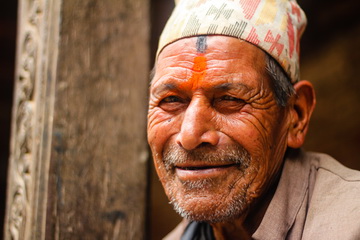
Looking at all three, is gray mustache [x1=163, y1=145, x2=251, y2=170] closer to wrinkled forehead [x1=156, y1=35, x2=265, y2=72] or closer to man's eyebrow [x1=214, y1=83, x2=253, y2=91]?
man's eyebrow [x1=214, y1=83, x2=253, y2=91]

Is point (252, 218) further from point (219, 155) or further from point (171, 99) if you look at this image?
point (171, 99)

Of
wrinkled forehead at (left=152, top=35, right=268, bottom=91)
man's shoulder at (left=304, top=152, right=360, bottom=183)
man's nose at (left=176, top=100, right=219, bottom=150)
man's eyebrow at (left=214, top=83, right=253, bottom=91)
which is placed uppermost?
wrinkled forehead at (left=152, top=35, right=268, bottom=91)

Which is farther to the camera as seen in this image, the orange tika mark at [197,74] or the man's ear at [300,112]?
the man's ear at [300,112]

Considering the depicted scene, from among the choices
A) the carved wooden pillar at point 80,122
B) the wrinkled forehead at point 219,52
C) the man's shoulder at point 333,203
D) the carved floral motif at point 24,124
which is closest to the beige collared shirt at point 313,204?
the man's shoulder at point 333,203

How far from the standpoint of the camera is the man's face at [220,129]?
Answer: 152cm

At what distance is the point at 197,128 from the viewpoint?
1.49 metres

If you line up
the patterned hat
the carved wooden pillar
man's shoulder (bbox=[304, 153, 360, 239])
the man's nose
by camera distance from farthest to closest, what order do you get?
1. the carved wooden pillar
2. the patterned hat
3. the man's nose
4. man's shoulder (bbox=[304, 153, 360, 239])

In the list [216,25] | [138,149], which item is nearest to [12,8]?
[138,149]

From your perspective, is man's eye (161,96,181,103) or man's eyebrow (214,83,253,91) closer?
man's eyebrow (214,83,253,91)

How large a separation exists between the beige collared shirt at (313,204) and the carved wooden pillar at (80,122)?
2.69ft

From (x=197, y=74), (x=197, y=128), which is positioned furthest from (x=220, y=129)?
(x=197, y=74)

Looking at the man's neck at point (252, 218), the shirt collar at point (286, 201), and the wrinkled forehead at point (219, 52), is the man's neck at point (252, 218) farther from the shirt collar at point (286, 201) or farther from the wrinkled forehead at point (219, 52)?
the wrinkled forehead at point (219, 52)

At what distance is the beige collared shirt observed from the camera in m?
1.38

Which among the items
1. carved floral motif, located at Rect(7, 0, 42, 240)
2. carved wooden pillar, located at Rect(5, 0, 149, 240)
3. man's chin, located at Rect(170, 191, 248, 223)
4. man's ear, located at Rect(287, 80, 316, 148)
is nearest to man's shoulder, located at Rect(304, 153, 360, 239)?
man's ear, located at Rect(287, 80, 316, 148)
